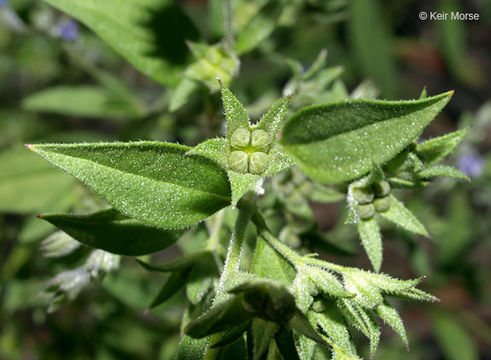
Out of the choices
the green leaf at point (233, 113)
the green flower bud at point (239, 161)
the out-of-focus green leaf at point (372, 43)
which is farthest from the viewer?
the out-of-focus green leaf at point (372, 43)

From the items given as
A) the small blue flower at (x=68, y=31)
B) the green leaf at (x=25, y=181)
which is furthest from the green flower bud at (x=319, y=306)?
the small blue flower at (x=68, y=31)

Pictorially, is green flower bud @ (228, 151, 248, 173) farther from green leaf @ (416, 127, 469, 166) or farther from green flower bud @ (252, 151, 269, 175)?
green leaf @ (416, 127, 469, 166)

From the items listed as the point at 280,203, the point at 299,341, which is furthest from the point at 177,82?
the point at 299,341

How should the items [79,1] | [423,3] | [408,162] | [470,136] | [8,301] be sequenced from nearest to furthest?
[408,162]
[79,1]
[8,301]
[470,136]
[423,3]

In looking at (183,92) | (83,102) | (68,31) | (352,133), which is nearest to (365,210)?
(352,133)

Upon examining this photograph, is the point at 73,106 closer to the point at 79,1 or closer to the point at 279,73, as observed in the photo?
the point at 79,1

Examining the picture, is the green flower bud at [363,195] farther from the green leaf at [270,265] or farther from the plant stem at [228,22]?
the plant stem at [228,22]
